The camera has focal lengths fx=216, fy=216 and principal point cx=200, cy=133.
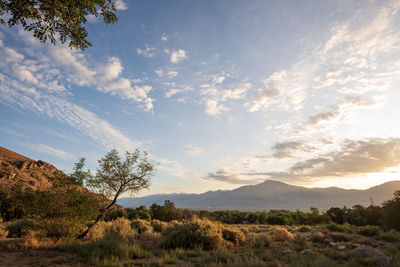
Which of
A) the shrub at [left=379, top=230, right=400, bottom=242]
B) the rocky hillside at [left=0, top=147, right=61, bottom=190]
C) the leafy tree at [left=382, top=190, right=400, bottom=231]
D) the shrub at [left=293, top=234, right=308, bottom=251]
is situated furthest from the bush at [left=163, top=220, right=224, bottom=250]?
the rocky hillside at [left=0, top=147, right=61, bottom=190]

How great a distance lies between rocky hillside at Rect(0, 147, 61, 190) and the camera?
2002 inches

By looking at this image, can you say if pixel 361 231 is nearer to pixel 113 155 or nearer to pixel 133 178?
pixel 133 178

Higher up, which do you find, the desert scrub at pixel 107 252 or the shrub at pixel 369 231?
the desert scrub at pixel 107 252

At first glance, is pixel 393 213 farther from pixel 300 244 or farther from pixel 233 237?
pixel 233 237

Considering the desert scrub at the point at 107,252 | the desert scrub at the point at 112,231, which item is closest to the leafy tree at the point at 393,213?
the desert scrub at the point at 107,252

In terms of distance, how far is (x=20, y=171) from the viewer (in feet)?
192

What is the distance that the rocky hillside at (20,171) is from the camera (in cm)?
5085

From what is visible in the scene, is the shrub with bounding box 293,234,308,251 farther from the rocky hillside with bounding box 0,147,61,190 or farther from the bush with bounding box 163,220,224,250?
the rocky hillside with bounding box 0,147,61,190

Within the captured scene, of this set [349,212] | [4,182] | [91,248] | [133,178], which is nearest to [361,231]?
[349,212]

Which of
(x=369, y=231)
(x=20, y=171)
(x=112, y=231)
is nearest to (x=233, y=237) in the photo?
(x=112, y=231)

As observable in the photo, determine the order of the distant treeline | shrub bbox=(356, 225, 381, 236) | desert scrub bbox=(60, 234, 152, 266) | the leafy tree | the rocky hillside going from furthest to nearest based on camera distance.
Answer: the rocky hillside, the distant treeline, shrub bbox=(356, 225, 381, 236), the leafy tree, desert scrub bbox=(60, 234, 152, 266)

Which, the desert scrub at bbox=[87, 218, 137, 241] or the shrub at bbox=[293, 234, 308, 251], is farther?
the desert scrub at bbox=[87, 218, 137, 241]

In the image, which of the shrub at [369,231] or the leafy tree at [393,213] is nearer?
the leafy tree at [393,213]

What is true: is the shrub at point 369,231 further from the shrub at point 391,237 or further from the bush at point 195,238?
the bush at point 195,238
